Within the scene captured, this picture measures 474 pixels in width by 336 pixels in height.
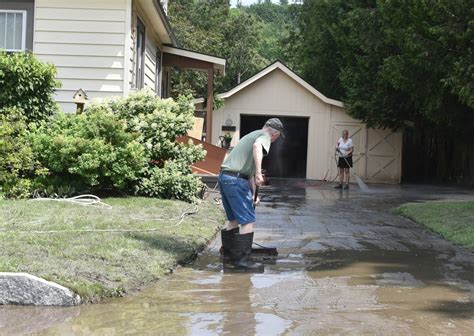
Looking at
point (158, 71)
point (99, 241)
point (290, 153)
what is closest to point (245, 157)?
point (99, 241)

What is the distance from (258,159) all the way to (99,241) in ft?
6.58

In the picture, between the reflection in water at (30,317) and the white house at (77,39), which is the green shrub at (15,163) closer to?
the white house at (77,39)

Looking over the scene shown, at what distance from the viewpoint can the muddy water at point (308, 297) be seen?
5.20 meters

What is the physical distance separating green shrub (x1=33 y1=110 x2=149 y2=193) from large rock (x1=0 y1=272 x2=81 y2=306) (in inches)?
226

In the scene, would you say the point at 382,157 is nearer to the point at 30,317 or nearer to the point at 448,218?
the point at 448,218

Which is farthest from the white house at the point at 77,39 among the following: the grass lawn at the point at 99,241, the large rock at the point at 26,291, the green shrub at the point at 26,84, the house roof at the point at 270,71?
the house roof at the point at 270,71

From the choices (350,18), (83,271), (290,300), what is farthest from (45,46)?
(350,18)

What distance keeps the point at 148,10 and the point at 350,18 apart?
9417 millimetres

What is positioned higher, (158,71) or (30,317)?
(158,71)

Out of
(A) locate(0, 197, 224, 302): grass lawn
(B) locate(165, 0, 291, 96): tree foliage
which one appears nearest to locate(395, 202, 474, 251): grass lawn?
(A) locate(0, 197, 224, 302): grass lawn

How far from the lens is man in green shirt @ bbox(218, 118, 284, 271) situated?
7.64m

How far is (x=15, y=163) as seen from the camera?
450 inches

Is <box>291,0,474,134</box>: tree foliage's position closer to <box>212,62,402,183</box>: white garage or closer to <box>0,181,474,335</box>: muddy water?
<box>212,62,402,183</box>: white garage

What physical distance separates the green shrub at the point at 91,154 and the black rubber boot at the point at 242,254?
14.4 feet
